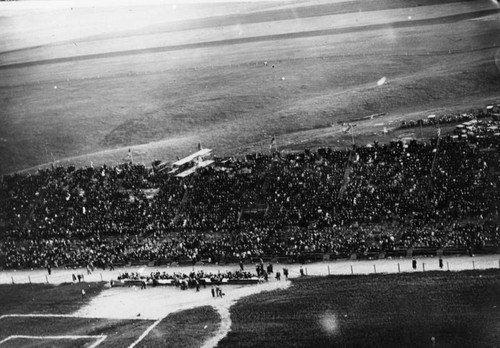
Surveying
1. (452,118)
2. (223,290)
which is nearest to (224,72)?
(452,118)

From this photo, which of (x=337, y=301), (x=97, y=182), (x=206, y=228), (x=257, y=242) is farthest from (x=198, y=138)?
(x=337, y=301)

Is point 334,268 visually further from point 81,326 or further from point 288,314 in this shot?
point 81,326

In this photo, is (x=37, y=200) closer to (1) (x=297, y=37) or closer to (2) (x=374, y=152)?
(2) (x=374, y=152)

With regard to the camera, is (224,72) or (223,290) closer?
(223,290)

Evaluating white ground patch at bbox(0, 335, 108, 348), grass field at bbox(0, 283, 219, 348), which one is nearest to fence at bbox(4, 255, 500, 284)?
grass field at bbox(0, 283, 219, 348)

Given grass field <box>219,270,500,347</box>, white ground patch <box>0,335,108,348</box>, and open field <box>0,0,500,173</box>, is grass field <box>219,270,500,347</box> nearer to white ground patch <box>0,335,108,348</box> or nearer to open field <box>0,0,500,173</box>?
white ground patch <box>0,335,108,348</box>

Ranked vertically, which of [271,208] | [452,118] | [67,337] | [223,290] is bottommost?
[67,337]
